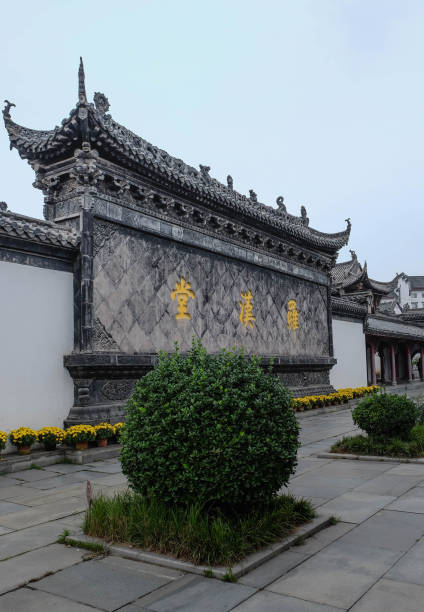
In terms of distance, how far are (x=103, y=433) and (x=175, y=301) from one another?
12.8ft

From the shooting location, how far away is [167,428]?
15.4 feet

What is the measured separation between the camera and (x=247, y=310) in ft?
50.7

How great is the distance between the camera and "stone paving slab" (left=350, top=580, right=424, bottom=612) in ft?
11.0

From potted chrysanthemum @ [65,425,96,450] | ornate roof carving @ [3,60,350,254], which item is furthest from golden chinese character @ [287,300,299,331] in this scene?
potted chrysanthemum @ [65,425,96,450]

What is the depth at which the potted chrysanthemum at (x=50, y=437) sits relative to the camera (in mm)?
9086

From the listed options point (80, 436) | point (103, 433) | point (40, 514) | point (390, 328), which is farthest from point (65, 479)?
point (390, 328)

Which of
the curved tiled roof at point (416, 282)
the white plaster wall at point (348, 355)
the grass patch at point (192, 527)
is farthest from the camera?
the curved tiled roof at point (416, 282)

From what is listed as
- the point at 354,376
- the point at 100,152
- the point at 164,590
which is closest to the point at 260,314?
the point at 100,152

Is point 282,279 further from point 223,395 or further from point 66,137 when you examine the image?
point 223,395

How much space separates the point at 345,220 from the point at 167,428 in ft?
62.4

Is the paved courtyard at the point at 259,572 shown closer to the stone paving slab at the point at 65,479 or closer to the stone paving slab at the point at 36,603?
the stone paving slab at the point at 36,603

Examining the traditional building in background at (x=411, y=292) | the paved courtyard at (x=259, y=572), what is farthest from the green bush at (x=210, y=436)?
the traditional building in background at (x=411, y=292)

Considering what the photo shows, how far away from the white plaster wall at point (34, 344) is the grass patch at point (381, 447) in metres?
5.09

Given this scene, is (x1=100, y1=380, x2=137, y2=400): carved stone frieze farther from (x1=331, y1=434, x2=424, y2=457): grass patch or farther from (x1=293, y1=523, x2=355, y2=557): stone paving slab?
(x1=293, y1=523, x2=355, y2=557): stone paving slab
